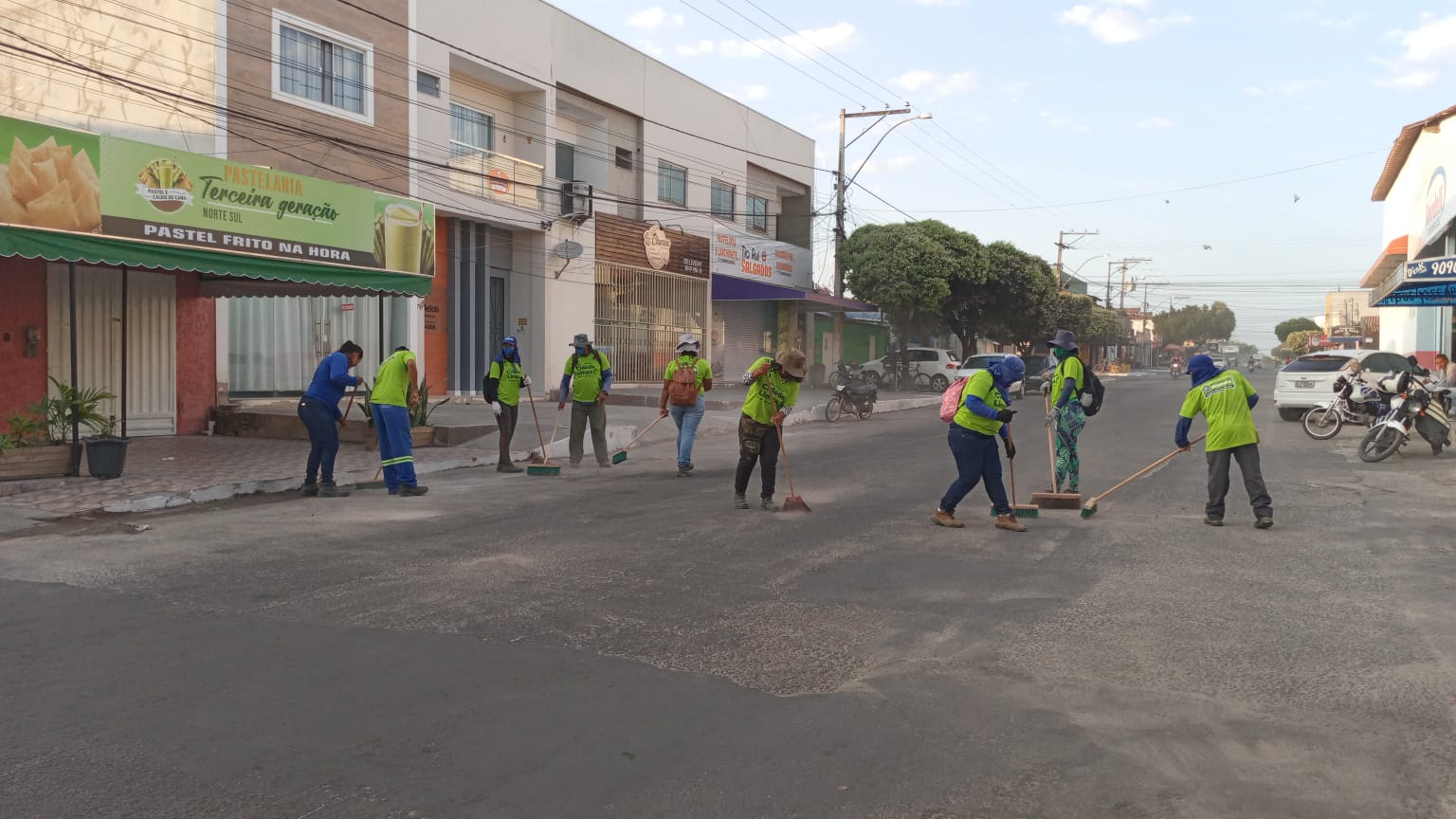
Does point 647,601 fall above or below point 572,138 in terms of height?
below

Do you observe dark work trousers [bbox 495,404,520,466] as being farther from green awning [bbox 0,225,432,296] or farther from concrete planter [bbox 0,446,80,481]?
concrete planter [bbox 0,446,80,481]

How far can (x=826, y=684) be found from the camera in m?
4.68

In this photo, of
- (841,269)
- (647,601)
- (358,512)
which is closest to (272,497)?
(358,512)

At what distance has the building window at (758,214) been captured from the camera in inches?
1361

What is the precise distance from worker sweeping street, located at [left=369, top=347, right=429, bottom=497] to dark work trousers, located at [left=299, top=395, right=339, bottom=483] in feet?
1.47

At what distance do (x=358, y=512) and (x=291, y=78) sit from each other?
10695mm

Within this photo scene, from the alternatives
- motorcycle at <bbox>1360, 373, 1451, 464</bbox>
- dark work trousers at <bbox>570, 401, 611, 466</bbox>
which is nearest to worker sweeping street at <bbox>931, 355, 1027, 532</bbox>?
dark work trousers at <bbox>570, 401, 611, 466</bbox>

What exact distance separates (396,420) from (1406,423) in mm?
12986

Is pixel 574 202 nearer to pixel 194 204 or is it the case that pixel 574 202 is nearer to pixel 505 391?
pixel 505 391

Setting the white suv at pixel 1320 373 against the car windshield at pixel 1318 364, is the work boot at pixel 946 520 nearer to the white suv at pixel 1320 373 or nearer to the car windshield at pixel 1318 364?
the white suv at pixel 1320 373

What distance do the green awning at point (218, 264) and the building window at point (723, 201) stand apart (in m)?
17.7

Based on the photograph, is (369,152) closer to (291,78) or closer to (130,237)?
(291,78)

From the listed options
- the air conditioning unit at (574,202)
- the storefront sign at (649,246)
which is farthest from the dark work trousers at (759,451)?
the storefront sign at (649,246)

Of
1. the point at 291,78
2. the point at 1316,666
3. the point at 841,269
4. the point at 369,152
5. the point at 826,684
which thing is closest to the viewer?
the point at 826,684
